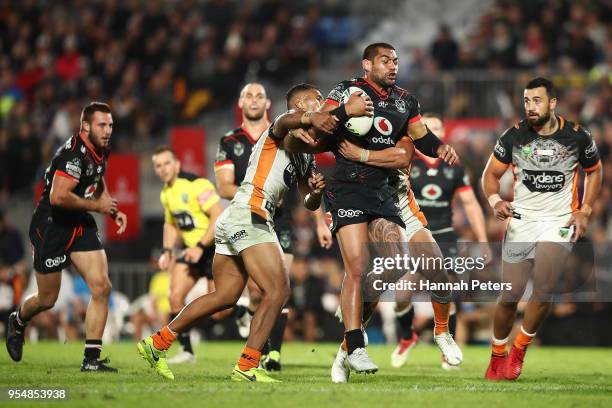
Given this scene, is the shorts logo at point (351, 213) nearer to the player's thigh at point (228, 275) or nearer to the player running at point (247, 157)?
the player's thigh at point (228, 275)

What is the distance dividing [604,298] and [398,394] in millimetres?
9101

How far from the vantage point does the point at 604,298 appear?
1653 cm

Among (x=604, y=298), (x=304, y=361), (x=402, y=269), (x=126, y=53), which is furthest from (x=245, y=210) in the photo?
(x=126, y=53)

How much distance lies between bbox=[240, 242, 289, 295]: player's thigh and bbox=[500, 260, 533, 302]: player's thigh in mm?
2369

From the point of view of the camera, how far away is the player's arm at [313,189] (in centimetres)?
905

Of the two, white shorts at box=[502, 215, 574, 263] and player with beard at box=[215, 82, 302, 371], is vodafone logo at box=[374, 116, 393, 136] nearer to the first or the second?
white shorts at box=[502, 215, 574, 263]

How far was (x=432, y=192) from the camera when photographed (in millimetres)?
12617

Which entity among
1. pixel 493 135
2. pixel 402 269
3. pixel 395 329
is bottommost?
pixel 395 329

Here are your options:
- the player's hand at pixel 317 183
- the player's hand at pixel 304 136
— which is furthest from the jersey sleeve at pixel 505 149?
the player's hand at pixel 304 136

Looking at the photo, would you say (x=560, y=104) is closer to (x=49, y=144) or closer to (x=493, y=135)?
A: (x=493, y=135)

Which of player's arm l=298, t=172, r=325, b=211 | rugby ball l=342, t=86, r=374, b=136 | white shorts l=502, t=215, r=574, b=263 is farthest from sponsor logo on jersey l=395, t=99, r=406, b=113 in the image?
white shorts l=502, t=215, r=574, b=263

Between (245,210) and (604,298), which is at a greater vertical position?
(245,210)

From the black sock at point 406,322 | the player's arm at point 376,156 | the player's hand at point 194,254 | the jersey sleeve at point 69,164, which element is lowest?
the black sock at point 406,322

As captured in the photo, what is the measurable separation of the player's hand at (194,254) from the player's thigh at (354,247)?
122 inches
